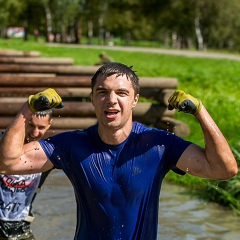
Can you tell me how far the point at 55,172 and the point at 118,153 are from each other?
667cm

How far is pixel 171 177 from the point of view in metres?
9.97

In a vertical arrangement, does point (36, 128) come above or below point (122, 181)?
below

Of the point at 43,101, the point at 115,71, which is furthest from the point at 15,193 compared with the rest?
the point at 115,71

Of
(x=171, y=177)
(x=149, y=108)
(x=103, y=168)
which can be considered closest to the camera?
(x=103, y=168)

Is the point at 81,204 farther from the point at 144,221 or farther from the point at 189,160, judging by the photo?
the point at 189,160

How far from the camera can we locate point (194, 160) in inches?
142

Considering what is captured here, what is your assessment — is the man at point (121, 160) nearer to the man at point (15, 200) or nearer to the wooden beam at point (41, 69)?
the man at point (15, 200)

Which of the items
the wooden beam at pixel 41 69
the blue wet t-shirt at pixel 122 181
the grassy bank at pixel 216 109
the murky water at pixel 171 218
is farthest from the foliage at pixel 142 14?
the blue wet t-shirt at pixel 122 181

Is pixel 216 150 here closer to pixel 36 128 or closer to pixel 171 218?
pixel 36 128

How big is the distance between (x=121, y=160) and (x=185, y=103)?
43 cm

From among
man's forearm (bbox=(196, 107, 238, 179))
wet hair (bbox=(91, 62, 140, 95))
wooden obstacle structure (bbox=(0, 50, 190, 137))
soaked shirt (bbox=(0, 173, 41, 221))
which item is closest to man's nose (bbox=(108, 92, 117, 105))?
wet hair (bbox=(91, 62, 140, 95))

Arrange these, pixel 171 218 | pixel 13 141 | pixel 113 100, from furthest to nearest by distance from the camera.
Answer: pixel 171 218 → pixel 13 141 → pixel 113 100

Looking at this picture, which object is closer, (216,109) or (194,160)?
(194,160)

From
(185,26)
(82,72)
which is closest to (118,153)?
(82,72)
